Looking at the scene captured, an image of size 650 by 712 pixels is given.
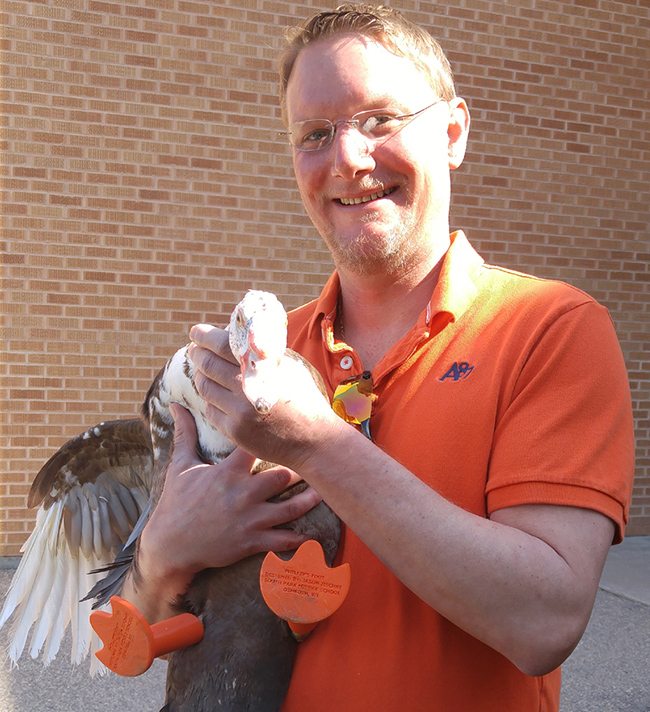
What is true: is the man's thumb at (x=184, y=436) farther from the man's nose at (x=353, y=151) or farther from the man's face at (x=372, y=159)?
the man's nose at (x=353, y=151)

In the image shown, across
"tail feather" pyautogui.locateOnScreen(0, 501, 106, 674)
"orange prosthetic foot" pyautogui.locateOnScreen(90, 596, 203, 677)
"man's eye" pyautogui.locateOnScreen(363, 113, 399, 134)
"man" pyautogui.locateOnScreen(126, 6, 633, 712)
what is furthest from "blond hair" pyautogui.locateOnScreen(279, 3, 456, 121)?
"tail feather" pyautogui.locateOnScreen(0, 501, 106, 674)

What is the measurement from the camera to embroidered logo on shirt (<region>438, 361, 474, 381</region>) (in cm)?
152

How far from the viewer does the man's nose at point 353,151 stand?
166 cm

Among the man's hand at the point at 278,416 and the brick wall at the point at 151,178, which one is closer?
the man's hand at the point at 278,416

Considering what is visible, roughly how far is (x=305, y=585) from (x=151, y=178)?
4.74 m

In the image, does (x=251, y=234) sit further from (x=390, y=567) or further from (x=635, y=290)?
(x=390, y=567)

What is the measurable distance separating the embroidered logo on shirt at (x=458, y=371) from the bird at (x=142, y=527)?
26cm

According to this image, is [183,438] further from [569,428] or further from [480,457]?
[569,428]

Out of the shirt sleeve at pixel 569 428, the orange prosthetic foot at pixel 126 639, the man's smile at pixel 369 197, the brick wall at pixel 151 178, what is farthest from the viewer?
the brick wall at pixel 151 178

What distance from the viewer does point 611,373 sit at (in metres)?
1.40

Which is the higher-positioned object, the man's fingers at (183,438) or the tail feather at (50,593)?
the man's fingers at (183,438)

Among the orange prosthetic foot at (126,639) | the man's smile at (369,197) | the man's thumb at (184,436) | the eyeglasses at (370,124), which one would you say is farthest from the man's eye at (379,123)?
the orange prosthetic foot at (126,639)

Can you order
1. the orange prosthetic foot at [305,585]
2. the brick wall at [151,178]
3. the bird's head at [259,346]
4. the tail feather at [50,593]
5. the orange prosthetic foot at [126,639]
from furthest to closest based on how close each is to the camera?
the brick wall at [151,178], the tail feather at [50,593], the orange prosthetic foot at [126,639], the orange prosthetic foot at [305,585], the bird's head at [259,346]

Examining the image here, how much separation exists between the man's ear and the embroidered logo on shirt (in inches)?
21.1
